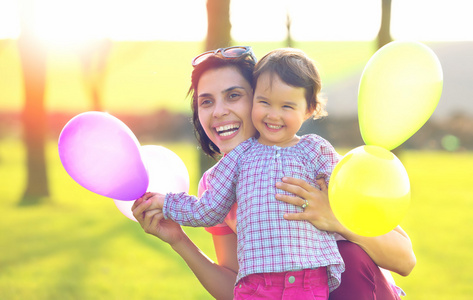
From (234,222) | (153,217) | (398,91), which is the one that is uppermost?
(398,91)

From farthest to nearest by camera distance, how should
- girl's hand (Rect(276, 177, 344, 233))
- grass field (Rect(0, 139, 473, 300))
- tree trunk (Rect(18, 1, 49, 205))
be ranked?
tree trunk (Rect(18, 1, 49, 205))
grass field (Rect(0, 139, 473, 300))
girl's hand (Rect(276, 177, 344, 233))

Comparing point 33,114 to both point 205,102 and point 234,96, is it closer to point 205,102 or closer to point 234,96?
point 205,102

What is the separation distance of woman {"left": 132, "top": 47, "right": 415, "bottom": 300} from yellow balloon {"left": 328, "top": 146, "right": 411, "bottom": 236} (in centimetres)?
15

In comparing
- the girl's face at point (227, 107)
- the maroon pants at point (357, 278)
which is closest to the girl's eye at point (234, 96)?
the girl's face at point (227, 107)

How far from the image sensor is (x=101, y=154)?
6.49 ft

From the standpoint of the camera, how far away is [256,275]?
71.2 inches

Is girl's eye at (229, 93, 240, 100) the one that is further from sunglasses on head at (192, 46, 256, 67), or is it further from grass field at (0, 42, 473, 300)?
grass field at (0, 42, 473, 300)

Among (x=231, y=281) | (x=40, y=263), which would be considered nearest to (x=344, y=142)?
(x=40, y=263)

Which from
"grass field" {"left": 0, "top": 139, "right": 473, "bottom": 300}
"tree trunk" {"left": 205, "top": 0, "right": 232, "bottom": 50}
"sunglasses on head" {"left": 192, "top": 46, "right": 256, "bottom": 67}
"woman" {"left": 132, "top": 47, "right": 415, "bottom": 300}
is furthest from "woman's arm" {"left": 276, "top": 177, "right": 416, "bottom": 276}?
"tree trunk" {"left": 205, "top": 0, "right": 232, "bottom": 50}

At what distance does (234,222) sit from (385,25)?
5.34 m

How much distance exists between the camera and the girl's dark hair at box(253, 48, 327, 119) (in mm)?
1902

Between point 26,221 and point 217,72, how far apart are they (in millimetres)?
5975

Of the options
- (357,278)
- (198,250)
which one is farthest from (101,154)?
(357,278)

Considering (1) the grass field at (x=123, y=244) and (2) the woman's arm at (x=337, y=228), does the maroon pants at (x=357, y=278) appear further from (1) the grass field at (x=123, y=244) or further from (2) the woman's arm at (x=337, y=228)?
(1) the grass field at (x=123, y=244)
